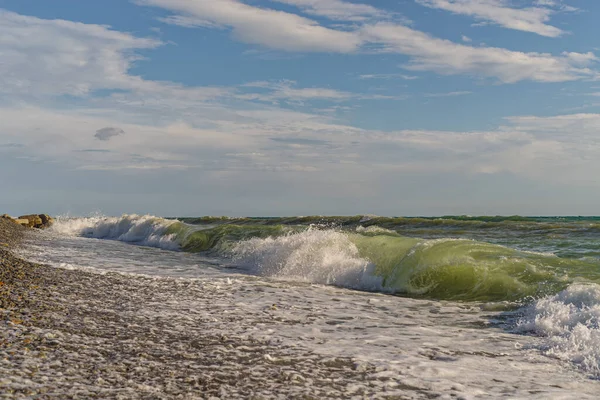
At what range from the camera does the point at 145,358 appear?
5.57m

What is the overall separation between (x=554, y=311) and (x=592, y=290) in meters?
1.14

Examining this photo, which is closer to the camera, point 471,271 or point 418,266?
point 471,271

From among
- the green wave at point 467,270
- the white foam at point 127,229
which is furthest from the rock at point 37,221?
the green wave at point 467,270

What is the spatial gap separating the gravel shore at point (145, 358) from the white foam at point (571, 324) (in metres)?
2.58

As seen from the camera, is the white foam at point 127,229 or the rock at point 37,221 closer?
the white foam at point 127,229

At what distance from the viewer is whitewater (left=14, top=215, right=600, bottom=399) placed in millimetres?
5742

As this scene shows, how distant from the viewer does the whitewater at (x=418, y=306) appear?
18.8 feet

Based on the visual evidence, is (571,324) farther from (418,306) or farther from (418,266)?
(418,266)

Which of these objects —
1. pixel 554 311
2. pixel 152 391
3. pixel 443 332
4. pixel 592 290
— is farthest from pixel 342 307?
pixel 152 391

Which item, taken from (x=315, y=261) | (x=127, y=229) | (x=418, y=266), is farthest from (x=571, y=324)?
(x=127, y=229)

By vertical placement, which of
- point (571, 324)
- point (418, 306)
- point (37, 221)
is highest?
point (37, 221)

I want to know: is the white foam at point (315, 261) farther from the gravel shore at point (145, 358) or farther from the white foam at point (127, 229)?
the white foam at point (127, 229)

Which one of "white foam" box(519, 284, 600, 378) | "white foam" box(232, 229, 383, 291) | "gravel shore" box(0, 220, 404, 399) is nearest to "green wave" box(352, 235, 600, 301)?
"white foam" box(232, 229, 383, 291)

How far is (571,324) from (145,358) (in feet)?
19.9
